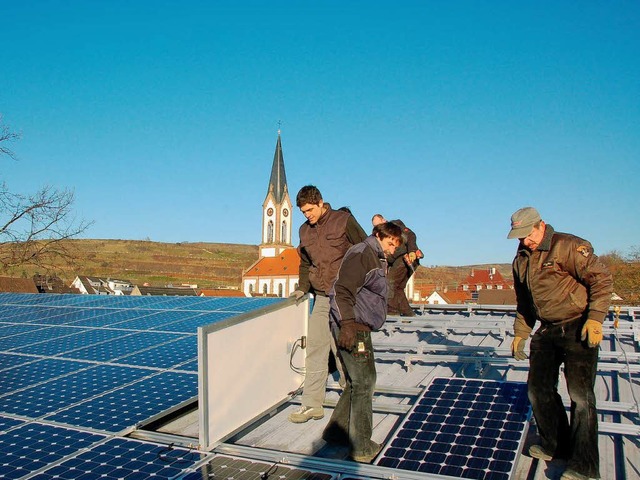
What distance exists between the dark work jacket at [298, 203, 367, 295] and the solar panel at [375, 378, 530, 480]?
4.35ft

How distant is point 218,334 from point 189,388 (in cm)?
119

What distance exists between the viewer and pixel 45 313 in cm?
1041

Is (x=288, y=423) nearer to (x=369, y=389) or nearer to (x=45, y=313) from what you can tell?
(x=369, y=389)

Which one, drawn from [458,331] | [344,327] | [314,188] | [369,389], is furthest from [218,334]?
[458,331]

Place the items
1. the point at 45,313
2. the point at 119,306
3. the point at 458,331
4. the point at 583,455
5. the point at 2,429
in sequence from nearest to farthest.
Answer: the point at 583,455 → the point at 2,429 → the point at 458,331 → the point at 45,313 → the point at 119,306

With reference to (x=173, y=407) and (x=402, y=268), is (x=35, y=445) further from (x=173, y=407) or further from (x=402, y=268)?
(x=402, y=268)

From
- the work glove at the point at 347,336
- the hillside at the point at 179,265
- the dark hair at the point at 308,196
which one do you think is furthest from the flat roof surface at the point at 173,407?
the hillside at the point at 179,265

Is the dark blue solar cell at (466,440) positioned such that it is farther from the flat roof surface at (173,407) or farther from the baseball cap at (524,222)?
the baseball cap at (524,222)

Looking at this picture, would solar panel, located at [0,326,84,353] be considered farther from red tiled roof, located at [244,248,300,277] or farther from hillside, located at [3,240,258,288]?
hillside, located at [3,240,258,288]

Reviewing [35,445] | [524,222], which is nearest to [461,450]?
[524,222]

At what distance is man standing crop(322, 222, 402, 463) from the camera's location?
13.6 ft

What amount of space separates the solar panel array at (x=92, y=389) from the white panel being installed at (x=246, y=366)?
40 cm

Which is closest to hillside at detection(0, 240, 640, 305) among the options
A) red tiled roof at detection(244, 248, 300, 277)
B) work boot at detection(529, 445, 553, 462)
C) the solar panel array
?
red tiled roof at detection(244, 248, 300, 277)

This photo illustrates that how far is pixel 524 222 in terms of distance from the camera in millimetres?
3961
